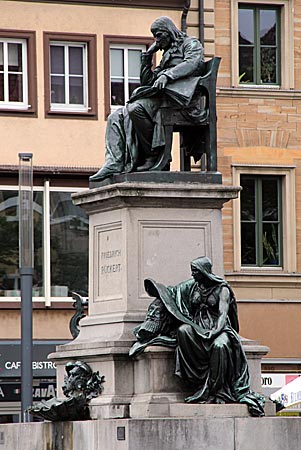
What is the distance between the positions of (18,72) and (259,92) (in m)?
4.82

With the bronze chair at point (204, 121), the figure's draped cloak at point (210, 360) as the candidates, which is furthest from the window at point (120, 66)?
the figure's draped cloak at point (210, 360)

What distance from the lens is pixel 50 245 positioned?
38.2 meters

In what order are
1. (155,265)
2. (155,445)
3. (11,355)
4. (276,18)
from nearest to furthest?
(155,445) < (155,265) < (11,355) < (276,18)

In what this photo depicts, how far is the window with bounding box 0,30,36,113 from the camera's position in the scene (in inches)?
1512

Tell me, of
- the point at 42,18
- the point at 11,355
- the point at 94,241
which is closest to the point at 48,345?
the point at 11,355

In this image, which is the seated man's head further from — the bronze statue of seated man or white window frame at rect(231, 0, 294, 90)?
white window frame at rect(231, 0, 294, 90)

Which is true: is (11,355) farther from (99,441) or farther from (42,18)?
(99,441)

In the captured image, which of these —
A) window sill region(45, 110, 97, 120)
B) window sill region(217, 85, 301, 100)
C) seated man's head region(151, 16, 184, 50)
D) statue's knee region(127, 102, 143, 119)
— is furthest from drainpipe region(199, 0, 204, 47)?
statue's knee region(127, 102, 143, 119)

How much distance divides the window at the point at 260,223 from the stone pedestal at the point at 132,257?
19.2 meters

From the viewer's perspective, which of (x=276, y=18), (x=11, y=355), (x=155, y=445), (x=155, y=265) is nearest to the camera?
(x=155, y=445)

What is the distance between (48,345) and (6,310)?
0.99 metres

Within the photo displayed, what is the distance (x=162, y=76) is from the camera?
2042cm

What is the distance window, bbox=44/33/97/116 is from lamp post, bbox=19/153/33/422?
4.74 meters

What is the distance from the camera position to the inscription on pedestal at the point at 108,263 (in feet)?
65.7
